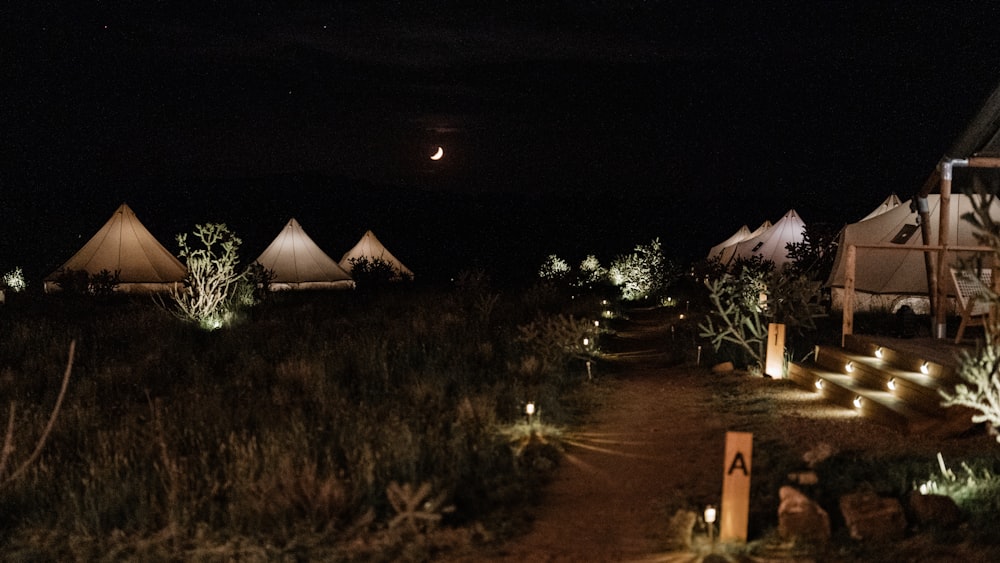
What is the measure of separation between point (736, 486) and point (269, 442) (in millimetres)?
3642

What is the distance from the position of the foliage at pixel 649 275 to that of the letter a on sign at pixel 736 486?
20878 mm

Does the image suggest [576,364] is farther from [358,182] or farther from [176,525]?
[358,182]

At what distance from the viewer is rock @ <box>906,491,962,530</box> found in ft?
15.3

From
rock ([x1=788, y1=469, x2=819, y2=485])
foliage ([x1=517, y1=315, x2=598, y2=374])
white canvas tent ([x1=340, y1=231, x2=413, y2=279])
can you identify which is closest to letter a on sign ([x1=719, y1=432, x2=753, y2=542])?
rock ([x1=788, y1=469, x2=819, y2=485])

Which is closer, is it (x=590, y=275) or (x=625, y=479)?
(x=625, y=479)

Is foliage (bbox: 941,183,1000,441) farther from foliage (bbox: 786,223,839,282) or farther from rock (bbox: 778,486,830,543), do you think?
foliage (bbox: 786,223,839,282)

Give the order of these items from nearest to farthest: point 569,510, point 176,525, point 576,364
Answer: point 176,525 < point 569,510 < point 576,364

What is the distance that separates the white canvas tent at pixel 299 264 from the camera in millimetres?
23941

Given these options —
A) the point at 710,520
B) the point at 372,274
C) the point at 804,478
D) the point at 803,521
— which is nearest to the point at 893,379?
the point at 804,478

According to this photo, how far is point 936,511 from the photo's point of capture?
15.4 feet

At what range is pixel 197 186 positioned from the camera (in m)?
91.6

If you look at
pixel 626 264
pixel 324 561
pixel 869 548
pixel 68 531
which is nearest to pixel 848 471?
pixel 869 548

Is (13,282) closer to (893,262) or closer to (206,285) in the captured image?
(206,285)

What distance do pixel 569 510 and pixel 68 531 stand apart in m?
3.33
